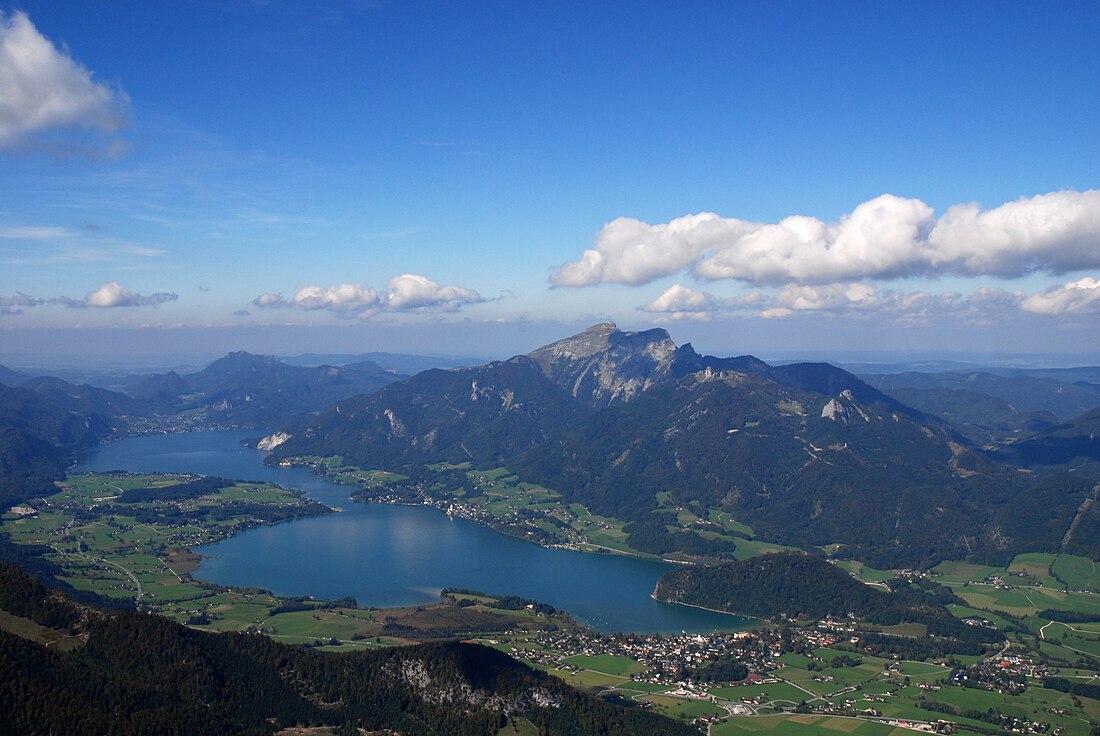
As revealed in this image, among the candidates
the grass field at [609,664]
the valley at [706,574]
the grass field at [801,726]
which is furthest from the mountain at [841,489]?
the grass field at [801,726]

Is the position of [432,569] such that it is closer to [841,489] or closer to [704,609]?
[704,609]

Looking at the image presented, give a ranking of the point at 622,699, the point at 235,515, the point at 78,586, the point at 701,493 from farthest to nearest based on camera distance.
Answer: the point at 701,493
the point at 235,515
the point at 78,586
the point at 622,699

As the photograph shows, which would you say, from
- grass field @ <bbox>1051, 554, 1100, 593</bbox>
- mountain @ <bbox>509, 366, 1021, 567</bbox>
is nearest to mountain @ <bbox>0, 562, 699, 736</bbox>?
grass field @ <bbox>1051, 554, 1100, 593</bbox>

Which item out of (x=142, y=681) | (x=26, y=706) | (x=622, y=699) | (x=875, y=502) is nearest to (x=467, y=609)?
(x=622, y=699)

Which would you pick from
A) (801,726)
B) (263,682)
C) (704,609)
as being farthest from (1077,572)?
(263,682)

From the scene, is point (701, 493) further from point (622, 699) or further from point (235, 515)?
point (622, 699)

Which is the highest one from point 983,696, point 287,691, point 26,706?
point 26,706
